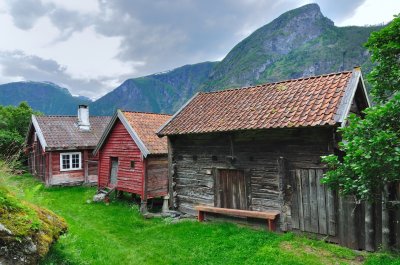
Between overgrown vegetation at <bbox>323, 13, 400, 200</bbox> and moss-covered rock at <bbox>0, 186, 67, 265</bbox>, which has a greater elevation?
overgrown vegetation at <bbox>323, 13, 400, 200</bbox>

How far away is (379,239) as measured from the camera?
25.1 feet

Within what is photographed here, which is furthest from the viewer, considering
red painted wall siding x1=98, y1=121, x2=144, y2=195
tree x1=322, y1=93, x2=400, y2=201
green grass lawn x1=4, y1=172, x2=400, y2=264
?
red painted wall siding x1=98, y1=121, x2=144, y2=195

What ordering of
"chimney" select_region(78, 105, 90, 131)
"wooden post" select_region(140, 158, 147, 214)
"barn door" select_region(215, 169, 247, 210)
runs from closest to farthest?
"barn door" select_region(215, 169, 247, 210) → "wooden post" select_region(140, 158, 147, 214) → "chimney" select_region(78, 105, 90, 131)

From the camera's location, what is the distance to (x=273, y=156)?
1015 cm

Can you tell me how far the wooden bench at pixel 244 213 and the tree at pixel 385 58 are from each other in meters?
4.88

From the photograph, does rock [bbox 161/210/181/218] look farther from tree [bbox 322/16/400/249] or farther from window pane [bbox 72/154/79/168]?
window pane [bbox 72/154/79/168]

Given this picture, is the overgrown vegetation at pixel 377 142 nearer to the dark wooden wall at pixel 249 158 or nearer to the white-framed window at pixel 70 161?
the dark wooden wall at pixel 249 158

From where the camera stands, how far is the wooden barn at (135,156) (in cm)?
1534

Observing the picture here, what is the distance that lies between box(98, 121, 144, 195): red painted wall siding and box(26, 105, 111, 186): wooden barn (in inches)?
237

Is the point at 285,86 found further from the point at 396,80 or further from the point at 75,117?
the point at 75,117

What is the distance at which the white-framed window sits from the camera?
23.9 metres

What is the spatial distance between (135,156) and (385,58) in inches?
494

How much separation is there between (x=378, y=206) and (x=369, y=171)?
298 cm

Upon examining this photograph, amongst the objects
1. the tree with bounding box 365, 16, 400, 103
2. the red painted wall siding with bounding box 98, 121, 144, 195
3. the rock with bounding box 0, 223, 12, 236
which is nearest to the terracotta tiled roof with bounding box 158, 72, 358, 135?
the tree with bounding box 365, 16, 400, 103
